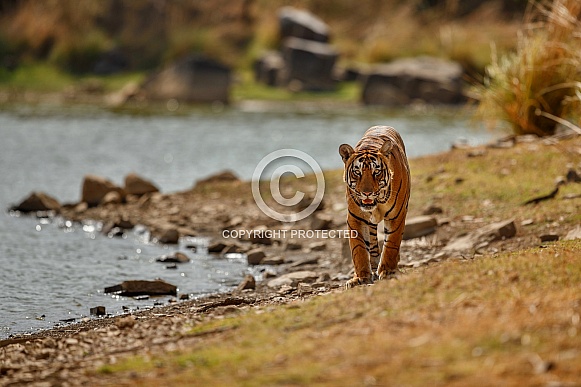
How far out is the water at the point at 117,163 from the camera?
9.25m

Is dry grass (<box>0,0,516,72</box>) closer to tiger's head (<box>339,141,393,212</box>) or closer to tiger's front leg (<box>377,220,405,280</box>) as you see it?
tiger's front leg (<box>377,220,405,280</box>)

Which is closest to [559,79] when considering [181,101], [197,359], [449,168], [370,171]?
[449,168]

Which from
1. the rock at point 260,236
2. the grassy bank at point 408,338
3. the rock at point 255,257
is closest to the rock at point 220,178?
the rock at point 260,236

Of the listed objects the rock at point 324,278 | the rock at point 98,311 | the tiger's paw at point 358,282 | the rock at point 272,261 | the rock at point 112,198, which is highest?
the rock at point 112,198

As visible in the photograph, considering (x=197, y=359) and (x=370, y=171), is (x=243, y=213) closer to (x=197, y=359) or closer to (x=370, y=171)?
(x=370, y=171)

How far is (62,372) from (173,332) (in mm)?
892

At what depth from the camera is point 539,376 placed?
15.3 ft

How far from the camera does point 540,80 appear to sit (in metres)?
12.9

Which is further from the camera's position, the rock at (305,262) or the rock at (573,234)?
the rock at (305,262)

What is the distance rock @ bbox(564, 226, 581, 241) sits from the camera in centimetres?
888

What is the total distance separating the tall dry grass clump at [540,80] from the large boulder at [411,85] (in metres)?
13.3

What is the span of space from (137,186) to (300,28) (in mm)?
18143

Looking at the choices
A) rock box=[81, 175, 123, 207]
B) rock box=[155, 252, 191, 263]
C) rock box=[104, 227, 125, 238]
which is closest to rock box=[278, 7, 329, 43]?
rock box=[81, 175, 123, 207]

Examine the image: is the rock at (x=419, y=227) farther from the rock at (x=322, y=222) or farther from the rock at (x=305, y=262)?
the rock at (x=322, y=222)
